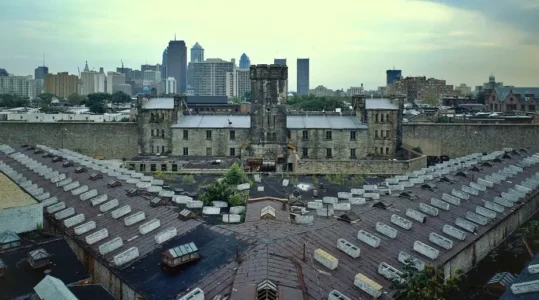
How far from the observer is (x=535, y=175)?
43.5 metres

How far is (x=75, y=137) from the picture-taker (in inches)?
2707

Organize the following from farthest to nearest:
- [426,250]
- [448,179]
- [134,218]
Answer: [448,179]
[134,218]
[426,250]

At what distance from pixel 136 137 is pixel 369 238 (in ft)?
161

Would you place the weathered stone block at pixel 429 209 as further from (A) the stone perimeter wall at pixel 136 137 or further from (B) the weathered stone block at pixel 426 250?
(A) the stone perimeter wall at pixel 136 137

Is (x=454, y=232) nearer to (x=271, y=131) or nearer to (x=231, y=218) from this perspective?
(x=231, y=218)

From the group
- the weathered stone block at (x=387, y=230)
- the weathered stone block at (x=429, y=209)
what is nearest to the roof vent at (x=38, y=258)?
the weathered stone block at (x=387, y=230)

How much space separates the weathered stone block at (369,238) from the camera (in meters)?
24.8

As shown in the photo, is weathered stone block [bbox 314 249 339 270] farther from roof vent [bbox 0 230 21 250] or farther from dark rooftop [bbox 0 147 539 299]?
roof vent [bbox 0 230 21 250]

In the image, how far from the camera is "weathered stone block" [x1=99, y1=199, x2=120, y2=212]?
30.8 meters

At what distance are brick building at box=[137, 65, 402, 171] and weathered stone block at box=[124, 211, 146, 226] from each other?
1191 inches

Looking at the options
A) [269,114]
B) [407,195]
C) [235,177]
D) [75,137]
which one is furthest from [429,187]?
[75,137]

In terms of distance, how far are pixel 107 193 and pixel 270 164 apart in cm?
2744

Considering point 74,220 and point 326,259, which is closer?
point 326,259

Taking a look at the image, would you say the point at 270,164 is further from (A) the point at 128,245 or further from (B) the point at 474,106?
(B) the point at 474,106
